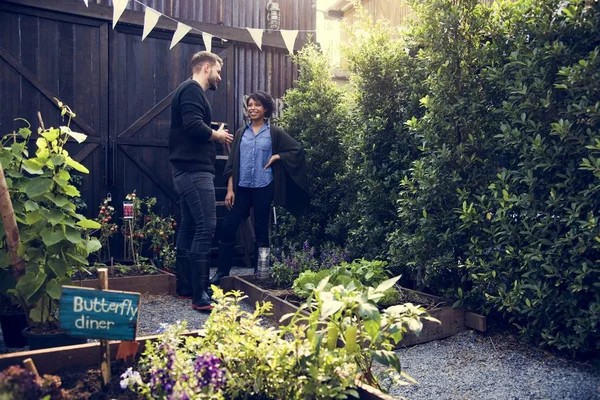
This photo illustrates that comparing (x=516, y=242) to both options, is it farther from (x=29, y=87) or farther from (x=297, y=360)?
(x=29, y=87)

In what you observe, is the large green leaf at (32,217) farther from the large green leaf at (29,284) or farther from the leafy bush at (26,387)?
the leafy bush at (26,387)

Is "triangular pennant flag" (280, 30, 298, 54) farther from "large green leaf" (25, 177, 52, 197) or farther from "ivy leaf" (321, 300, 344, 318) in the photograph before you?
"ivy leaf" (321, 300, 344, 318)

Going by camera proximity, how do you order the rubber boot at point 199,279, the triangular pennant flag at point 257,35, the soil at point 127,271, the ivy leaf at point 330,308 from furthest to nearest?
the triangular pennant flag at point 257,35
the soil at point 127,271
the rubber boot at point 199,279
the ivy leaf at point 330,308

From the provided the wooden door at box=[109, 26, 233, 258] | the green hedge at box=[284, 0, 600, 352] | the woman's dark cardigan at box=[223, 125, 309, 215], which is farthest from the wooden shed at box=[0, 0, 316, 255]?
the green hedge at box=[284, 0, 600, 352]

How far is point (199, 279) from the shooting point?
4.42 metres

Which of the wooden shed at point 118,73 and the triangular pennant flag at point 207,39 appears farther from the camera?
the triangular pennant flag at point 207,39

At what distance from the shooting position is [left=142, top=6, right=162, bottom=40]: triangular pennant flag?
6.04 metres

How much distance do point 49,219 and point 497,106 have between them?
3026mm

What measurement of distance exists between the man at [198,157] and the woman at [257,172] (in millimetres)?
760

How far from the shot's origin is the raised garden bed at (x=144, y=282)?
5074 mm

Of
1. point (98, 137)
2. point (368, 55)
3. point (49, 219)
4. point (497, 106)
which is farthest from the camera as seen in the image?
→ point (98, 137)

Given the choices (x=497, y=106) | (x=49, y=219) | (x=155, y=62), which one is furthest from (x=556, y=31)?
(x=155, y=62)

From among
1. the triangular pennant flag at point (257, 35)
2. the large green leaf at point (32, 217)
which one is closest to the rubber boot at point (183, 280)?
the large green leaf at point (32, 217)

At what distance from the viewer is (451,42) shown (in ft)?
13.3
